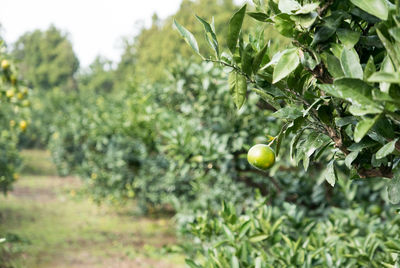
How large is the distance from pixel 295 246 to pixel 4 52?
295cm

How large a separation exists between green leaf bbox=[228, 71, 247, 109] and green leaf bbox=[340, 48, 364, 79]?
9.8 inches

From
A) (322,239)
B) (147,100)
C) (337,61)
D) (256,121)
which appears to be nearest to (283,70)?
(337,61)

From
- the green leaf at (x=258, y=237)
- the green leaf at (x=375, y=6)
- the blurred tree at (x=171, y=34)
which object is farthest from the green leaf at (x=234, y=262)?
the blurred tree at (x=171, y=34)

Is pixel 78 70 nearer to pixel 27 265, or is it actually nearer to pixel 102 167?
pixel 102 167

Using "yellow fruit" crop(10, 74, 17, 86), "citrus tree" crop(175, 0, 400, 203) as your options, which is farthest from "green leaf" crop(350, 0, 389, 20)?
"yellow fruit" crop(10, 74, 17, 86)

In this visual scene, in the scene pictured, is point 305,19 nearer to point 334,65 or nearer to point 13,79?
point 334,65

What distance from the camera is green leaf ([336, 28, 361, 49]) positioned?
77cm

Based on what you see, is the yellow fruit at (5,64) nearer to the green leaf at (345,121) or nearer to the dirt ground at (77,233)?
the dirt ground at (77,233)

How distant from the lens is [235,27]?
809 millimetres

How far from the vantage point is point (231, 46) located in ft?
2.80

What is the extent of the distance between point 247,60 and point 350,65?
24 cm

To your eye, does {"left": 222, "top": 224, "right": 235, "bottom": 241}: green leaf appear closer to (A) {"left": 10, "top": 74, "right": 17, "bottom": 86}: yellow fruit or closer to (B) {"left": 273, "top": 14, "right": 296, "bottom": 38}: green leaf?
(B) {"left": 273, "top": 14, "right": 296, "bottom": 38}: green leaf

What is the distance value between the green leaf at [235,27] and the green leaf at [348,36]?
8.2 inches

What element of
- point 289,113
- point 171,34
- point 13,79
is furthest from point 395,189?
point 171,34
